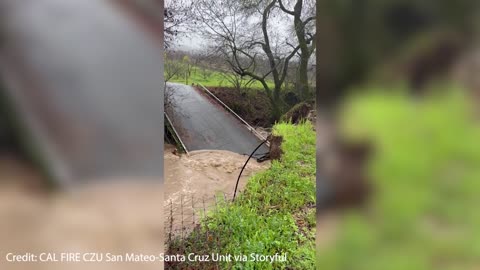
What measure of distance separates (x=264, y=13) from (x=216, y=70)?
1.15ft

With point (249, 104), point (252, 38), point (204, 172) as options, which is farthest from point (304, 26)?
point (204, 172)

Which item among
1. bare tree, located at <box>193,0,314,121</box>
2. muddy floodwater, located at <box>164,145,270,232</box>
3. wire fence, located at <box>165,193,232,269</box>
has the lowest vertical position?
wire fence, located at <box>165,193,232,269</box>

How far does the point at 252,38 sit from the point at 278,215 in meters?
0.84

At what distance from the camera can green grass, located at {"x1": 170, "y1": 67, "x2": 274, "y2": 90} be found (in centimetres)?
178

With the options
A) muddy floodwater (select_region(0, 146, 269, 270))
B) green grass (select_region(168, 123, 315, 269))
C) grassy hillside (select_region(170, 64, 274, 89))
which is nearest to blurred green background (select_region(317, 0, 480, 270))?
green grass (select_region(168, 123, 315, 269))

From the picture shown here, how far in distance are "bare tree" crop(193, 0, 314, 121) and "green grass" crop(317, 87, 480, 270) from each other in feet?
1.59

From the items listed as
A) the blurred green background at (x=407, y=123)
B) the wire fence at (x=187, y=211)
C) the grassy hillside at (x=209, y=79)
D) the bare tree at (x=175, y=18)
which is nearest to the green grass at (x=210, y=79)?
the grassy hillside at (x=209, y=79)

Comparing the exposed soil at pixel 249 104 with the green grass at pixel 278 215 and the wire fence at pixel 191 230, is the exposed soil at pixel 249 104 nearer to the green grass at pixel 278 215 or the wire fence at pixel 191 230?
the green grass at pixel 278 215

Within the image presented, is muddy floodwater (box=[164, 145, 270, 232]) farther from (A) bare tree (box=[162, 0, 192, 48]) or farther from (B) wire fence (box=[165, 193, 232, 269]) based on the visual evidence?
(A) bare tree (box=[162, 0, 192, 48])

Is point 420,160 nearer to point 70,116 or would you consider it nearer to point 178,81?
point 178,81

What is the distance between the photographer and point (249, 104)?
1837 millimetres

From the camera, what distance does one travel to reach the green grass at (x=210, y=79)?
1778mm

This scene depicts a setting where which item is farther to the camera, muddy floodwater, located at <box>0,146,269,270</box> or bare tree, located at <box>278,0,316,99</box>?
bare tree, located at <box>278,0,316,99</box>

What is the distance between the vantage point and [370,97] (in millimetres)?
1767
